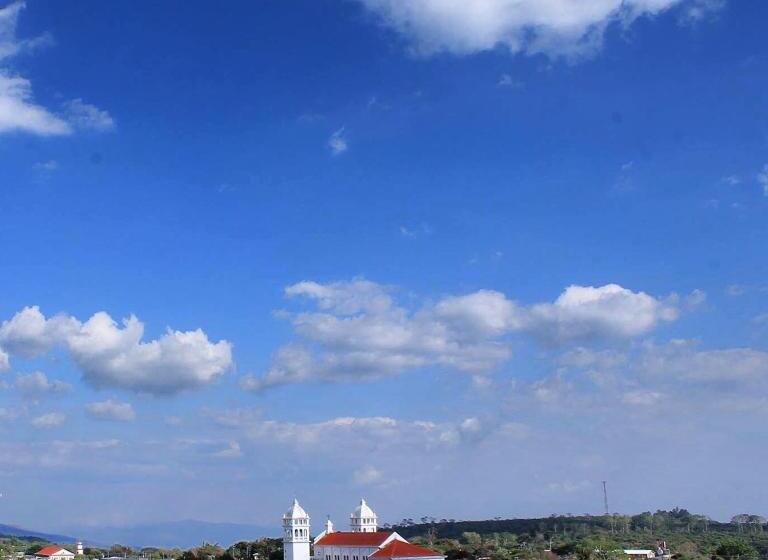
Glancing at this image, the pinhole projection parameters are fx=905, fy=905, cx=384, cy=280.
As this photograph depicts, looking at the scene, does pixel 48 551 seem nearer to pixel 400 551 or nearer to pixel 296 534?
pixel 296 534

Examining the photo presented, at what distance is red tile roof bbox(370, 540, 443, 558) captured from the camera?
294ft

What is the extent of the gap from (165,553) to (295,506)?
3272 inches

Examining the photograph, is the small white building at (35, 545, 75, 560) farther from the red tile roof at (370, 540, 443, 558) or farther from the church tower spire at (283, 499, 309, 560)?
the red tile roof at (370, 540, 443, 558)

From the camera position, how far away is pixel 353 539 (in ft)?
326

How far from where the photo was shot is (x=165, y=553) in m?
173

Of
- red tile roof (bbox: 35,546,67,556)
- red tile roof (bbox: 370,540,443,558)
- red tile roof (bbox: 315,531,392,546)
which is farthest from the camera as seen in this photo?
red tile roof (bbox: 35,546,67,556)

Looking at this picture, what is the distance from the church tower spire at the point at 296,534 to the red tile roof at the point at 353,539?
10.3 ft

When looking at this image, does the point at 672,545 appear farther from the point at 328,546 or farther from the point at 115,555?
the point at 115,555

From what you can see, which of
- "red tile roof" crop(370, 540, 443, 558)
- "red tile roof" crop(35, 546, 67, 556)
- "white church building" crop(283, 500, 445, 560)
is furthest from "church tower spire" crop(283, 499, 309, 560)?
"red tile roof" crop(35, 546, 67, 556)

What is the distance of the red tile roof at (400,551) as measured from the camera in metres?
89.5

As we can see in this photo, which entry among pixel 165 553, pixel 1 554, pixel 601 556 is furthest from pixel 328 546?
pixel 165 553

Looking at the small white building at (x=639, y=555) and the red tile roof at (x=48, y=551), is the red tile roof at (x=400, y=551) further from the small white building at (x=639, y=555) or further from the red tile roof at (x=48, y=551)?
the red tile roof at (x=48, y=551)

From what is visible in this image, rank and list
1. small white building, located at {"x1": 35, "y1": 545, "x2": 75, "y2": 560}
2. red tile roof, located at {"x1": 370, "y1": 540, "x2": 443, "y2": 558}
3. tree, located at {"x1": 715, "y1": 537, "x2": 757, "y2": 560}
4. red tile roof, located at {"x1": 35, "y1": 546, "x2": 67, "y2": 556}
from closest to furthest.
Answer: red tile roof, located at {"x1": 370, "y1": 540, "x2": 443, "y2": 558} < tree, located at {"x1": 715, "y1": 537, "x2": 757, "y2": 560} < small white building, located at {"x1": 35, "y1": 545, "x2": 75, "y2": 560} < red tile roof, located at {"x1": 35, "y1": 546, "x2": 67, "y2": 556}

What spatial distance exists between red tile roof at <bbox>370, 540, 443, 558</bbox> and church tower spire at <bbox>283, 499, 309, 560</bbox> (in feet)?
38.2
